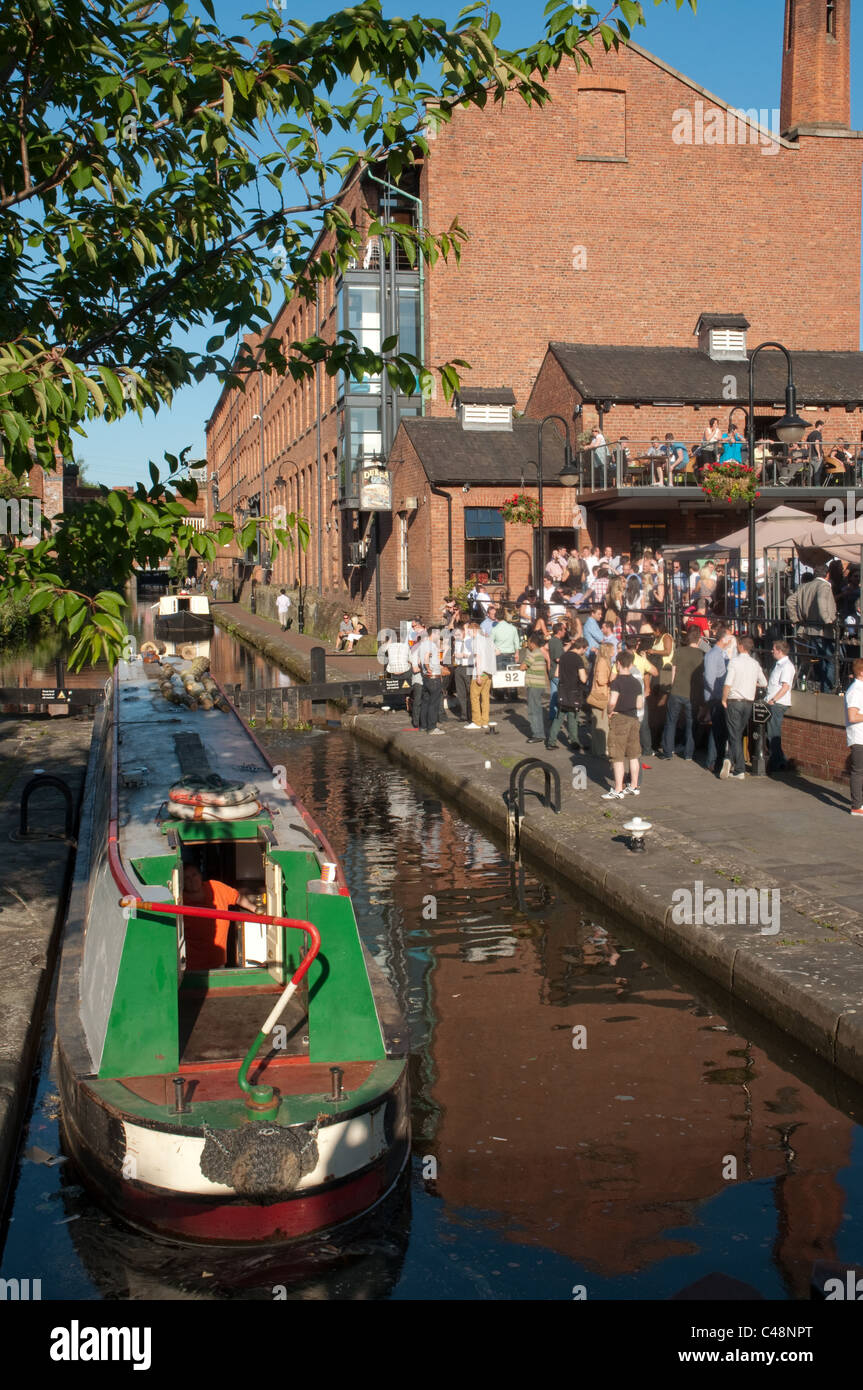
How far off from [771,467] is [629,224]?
13.5m

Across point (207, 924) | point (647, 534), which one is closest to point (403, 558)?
point (647, 534)

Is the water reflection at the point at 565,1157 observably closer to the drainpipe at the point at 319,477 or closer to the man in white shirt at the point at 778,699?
the man in white shirt at the point at 778,699

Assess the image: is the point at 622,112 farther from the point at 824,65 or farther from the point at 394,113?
the point at 394,113

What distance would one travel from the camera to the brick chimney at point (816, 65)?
3578cm

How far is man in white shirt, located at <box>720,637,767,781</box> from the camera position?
50.4 ft

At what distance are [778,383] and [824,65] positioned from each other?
38.5 feet

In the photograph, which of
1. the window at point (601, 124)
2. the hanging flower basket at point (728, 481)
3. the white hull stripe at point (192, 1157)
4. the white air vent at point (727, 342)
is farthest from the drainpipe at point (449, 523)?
the white hull stripe at point (192, 1157)

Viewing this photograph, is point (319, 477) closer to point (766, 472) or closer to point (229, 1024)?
point (766, 472)

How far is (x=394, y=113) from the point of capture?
609 cm

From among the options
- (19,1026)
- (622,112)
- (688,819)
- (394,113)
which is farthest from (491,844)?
(622,112)

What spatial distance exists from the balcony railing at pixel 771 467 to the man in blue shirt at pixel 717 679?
1005 centimetres

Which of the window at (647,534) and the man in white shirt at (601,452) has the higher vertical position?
the man in white shirt at (601,452)

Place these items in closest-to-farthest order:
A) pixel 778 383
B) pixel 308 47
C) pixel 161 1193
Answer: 1. pixel 308 47
2. pixel 161 1193
3. pixel 778 383

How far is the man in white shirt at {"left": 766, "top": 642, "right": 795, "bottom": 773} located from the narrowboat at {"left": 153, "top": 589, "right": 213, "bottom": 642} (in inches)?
1437
